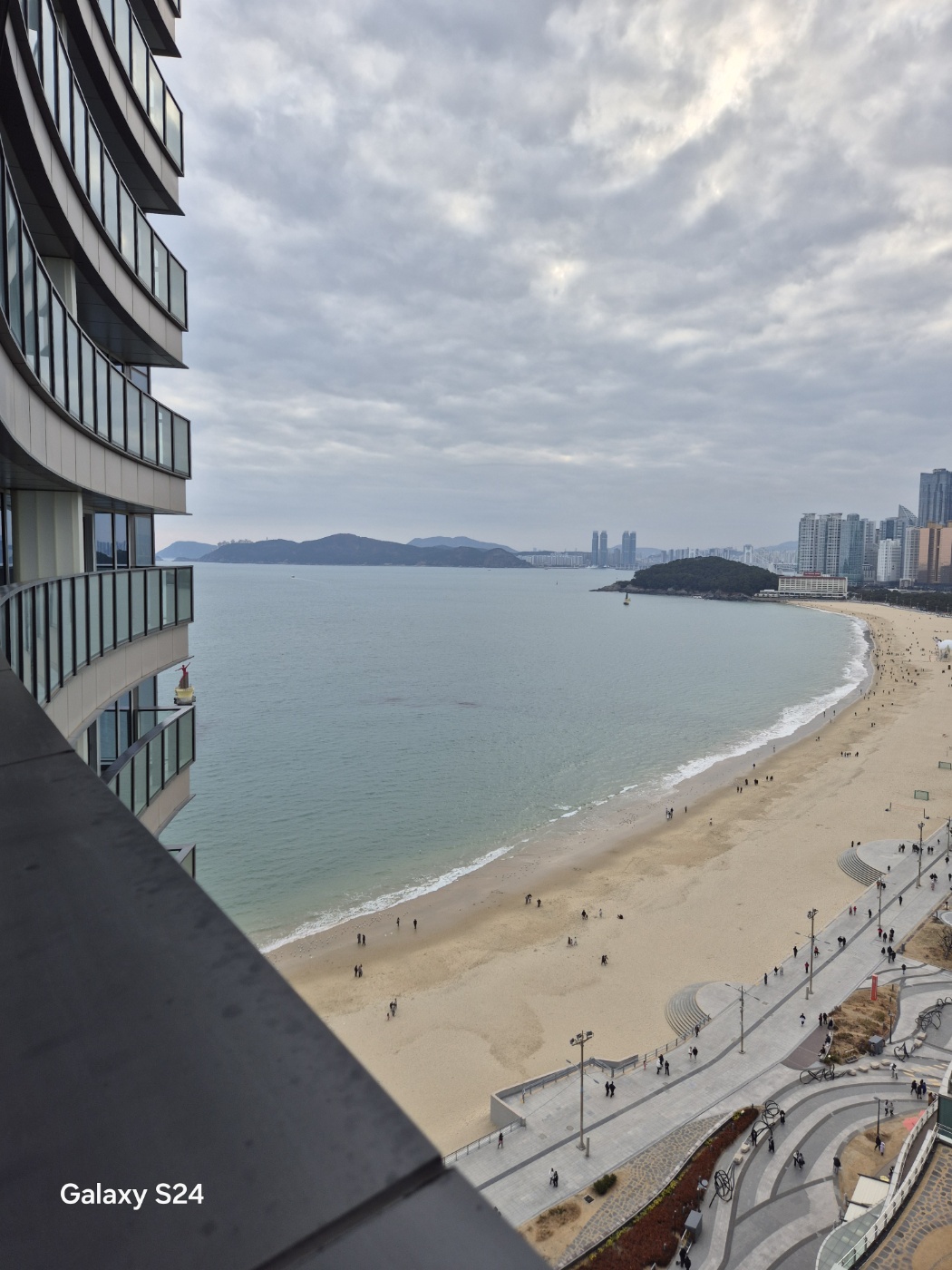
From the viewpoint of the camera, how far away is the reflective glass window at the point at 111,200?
38.8ft

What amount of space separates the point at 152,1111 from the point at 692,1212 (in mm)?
20465

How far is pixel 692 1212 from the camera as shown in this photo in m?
17.1

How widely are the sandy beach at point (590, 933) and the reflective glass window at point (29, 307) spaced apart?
1731cm

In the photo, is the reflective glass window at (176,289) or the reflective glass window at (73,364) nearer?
the reflective glass window at (73,364)

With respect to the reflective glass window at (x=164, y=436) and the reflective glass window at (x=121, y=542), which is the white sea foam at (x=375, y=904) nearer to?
the reflective glass window at (x=121, y=542)

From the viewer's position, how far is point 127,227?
13.1 m

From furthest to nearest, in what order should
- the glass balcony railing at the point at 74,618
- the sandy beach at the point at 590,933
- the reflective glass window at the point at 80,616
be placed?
the sandy beach at the point at 590,933, the reflective glass window at the point at 80,616, the glass balcony railing at the point at 74,618

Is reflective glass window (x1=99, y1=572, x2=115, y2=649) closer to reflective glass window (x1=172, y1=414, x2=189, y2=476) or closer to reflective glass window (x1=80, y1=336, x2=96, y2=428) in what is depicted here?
reflective glass window (x1=80, y1=336, x2=96, y2=428)

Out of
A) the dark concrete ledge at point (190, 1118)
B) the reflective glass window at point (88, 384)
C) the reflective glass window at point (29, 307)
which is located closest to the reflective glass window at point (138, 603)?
the reflective glass window at point (88, 384)

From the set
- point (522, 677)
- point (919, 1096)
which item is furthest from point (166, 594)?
point (522, 677)

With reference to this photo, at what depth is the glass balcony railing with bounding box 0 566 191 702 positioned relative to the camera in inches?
303

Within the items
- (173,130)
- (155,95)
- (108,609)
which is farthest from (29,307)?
(173,130)

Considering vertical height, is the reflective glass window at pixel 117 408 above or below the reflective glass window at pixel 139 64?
below

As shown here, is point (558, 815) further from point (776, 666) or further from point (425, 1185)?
point (776, 666)
